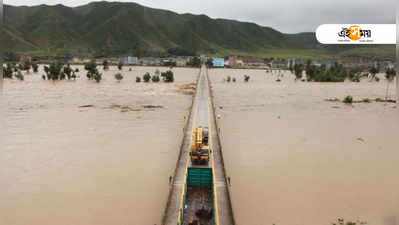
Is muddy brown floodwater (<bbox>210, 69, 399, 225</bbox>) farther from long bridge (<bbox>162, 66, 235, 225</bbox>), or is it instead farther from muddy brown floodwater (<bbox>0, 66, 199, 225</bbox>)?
muddy brown floodwater (<bbox>0, 66, 199, 225</bbox>)

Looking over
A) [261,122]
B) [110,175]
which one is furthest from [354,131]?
[110,175]

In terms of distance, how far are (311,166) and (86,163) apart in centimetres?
1760

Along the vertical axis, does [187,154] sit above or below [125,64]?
below

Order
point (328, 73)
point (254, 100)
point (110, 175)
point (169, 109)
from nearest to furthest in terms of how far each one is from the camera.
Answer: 1. point (110, 175)
2. point (169, 109)
3. point (254, 100)
4. point (328, 73)

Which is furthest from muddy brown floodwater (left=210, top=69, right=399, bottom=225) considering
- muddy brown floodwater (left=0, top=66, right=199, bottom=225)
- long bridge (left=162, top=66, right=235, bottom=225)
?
muddy brown floodwater (left=0, top=66, right=199, bottom=225)

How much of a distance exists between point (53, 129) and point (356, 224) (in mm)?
28929

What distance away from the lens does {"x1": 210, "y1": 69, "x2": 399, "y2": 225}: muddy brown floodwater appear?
51.5 ft

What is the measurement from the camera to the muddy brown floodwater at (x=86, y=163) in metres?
15.4

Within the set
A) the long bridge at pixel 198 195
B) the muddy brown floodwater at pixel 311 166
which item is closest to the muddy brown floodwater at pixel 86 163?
the long bridge at pixel 198 195

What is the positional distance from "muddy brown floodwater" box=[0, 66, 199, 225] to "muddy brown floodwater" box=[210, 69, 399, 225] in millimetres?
5710

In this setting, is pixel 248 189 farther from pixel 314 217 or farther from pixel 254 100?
pixel 254 100

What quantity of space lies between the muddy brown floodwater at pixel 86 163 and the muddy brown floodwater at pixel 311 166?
571 cm

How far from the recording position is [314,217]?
1519 centimetres

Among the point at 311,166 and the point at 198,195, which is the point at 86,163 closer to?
the point at 198,195
